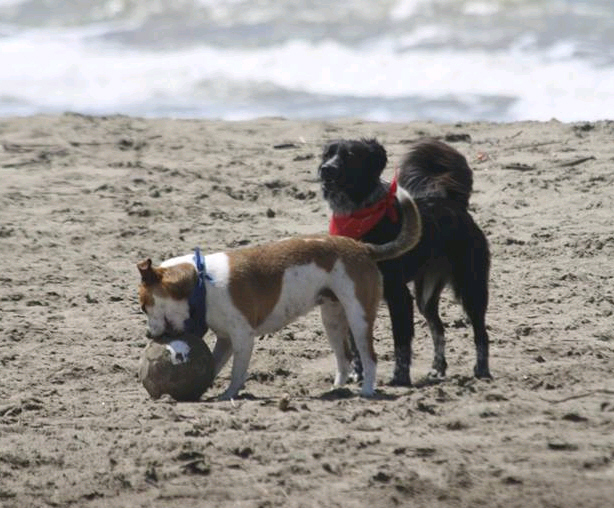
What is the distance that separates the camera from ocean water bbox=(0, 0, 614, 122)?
18172 millimetres

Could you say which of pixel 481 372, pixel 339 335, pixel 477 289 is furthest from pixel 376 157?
pixel 481 372

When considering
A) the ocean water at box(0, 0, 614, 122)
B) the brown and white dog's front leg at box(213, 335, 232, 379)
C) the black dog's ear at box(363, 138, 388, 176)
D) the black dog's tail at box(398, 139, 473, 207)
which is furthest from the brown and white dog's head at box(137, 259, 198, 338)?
the ocean water at box(0, 0, 614, 122)

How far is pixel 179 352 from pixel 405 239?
137 centimetres

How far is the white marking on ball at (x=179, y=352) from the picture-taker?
8.66 meters

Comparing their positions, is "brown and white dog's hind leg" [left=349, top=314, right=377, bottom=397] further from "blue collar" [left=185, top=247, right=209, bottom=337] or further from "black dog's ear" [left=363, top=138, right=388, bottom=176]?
"black dog's ear" [left=363, top=138, right=388, bottom=176]

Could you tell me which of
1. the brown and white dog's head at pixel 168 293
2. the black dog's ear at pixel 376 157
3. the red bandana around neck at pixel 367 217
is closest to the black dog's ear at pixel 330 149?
the black dog's ear at pixel 376 157

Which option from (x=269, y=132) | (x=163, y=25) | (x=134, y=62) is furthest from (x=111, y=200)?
(x=163, y=25)

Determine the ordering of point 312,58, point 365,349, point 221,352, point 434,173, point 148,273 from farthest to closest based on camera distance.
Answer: point 312,58, point 434,173, point 221,352, point 365,349, point 148,273

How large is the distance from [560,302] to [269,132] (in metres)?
5.08

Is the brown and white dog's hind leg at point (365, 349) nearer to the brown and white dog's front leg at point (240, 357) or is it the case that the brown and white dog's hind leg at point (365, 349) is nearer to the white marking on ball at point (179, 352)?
the brown and white dog's front leg at point (240, 357)

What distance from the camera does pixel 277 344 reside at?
10.3 m

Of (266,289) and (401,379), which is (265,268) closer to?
(266,289)

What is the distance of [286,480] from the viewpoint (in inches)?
290

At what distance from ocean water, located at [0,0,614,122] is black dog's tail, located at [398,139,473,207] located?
24.4 feet
